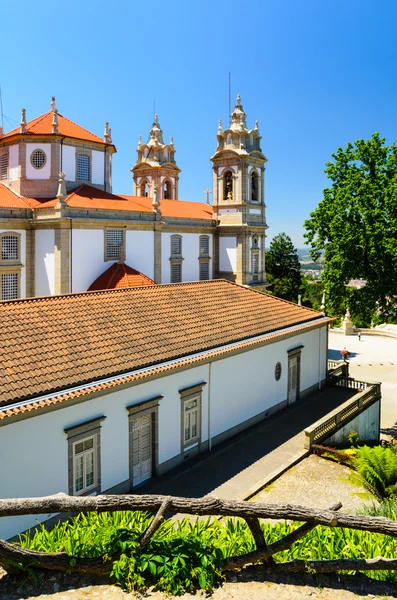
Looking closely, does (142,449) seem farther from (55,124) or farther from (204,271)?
(204,271)

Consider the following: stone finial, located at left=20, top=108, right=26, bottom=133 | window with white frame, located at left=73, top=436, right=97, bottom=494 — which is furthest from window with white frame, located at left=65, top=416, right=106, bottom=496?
stone finial, located at left=20, top=108, right=26, bottom=133

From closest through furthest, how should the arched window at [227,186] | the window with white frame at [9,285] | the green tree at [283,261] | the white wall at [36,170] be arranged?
the window with white frame at [9,285], the white wall at [36,170], the arched window at [227,186], the green tree at [283,261]

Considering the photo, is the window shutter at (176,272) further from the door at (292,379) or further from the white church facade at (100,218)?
the door at (292,379)

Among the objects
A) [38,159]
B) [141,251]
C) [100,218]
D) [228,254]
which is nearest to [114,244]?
[100,218]

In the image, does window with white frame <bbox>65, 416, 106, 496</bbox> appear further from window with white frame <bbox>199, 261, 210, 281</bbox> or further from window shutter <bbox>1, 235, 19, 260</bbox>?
window with white frame <bbox>199, 261, 210, 281</bbox>

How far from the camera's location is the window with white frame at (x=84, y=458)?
10.7 m

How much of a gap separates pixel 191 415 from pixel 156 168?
33409 mm

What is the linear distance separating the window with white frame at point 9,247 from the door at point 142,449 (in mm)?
17222

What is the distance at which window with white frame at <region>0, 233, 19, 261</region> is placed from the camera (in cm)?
2661

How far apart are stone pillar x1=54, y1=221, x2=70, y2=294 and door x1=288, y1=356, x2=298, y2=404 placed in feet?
41.6

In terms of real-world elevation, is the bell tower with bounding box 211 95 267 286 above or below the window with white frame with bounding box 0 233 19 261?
above

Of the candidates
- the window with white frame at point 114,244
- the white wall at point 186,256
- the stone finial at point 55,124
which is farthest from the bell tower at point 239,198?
the stone finial at point 55,124

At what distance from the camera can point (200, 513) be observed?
244 inches

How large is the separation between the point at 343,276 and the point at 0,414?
16.8 metres
